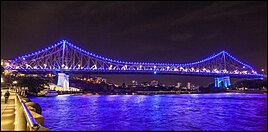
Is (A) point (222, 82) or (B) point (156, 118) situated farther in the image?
(A) point (222, 82)

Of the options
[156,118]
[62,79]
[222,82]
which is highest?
[62,79]

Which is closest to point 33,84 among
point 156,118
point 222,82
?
point 156,118

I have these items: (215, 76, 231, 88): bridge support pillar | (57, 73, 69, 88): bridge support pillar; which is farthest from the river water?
(215, 76, 231, 88): bridge support pillar

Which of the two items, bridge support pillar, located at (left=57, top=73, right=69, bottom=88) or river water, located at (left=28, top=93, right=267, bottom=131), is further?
bridge support pillar, located at (left=57, top=73, right=69, bottom=88)

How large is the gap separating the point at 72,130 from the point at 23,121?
1039 cm

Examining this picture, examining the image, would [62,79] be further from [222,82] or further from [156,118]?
[156,118]

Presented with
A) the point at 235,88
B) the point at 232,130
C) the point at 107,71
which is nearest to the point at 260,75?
the point at 235,88

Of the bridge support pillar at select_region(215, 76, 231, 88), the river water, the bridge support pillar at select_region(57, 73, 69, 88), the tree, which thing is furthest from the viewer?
the bridge support pillar at select_region(215, 76, 231, 88)

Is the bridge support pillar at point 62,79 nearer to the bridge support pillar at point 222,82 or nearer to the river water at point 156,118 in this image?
the bridge support pillar at point 222,82

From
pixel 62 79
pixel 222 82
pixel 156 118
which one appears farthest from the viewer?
pixel 222 82

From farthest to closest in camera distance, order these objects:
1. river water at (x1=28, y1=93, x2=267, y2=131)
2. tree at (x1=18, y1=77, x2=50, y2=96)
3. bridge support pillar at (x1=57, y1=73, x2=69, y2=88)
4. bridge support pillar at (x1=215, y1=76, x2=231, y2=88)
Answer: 1. bridge support pillar at (x1=215, y1=76, x2=231, y2=88)
2. bridge support pillar at (x1=57, y1=73, x2=69, y2=88)
3. tree at (x1=18, y1=77, x2=50, y2=96)
4. river water at (x1=28, y1=93, x2=267, y2=131)

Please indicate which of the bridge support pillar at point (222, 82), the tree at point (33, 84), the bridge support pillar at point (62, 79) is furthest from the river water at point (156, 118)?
the bridge support pillar at point (222, 82)

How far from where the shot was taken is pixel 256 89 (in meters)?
139

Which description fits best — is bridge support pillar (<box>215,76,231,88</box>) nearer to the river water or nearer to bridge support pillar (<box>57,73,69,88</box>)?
bridge support pillar (<box>57,73,69,88</box>)
